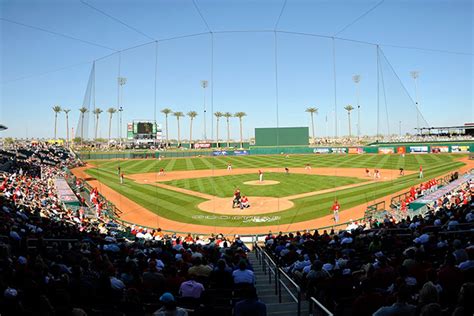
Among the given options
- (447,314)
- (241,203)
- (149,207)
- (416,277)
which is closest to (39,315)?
(447,314)

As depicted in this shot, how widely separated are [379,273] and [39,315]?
5.29 m

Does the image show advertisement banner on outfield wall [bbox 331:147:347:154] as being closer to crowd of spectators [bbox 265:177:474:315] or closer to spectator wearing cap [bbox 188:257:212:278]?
crowd of spectators [bbox 265:177:474:315]

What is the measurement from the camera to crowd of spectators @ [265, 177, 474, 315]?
15.0 feet

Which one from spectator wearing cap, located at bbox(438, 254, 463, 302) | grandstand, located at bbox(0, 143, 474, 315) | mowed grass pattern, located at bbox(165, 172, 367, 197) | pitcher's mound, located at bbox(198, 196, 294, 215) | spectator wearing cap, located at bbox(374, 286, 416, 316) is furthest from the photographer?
mowed grass pattern, located at bbox(165, 172, 367, 197)

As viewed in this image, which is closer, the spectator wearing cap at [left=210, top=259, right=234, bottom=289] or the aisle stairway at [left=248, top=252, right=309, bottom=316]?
the aisle stairway at [left=248, top=252, right=309, bottom=316]

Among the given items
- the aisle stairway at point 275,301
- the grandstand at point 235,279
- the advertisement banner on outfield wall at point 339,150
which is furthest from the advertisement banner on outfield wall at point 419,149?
the aisle stairway at point 275,301

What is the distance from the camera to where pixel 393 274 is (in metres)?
6.37

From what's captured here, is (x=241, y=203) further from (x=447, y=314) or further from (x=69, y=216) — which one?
(x=447, y=314)

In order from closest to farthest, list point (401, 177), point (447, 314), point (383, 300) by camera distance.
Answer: point (447, 314) → point (383, 300) → point (401, 177)

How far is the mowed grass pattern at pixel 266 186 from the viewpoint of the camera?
113ft

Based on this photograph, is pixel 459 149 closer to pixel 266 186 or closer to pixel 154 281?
pixel 266 186

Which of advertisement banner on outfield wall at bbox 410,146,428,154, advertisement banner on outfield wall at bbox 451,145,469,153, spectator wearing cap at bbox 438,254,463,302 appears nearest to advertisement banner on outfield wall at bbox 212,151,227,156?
advertisement banner on outfield wall at bbox 410,146,428,154

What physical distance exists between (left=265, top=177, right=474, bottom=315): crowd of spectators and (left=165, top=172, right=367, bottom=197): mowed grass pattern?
22.6 meters

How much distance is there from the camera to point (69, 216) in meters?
19.8
